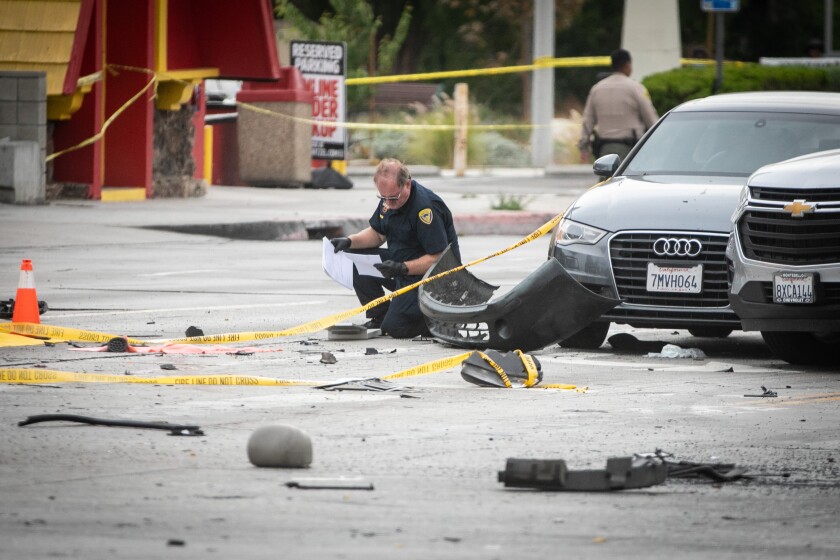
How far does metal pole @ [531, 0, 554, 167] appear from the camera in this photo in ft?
115

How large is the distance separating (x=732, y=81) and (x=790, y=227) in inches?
721

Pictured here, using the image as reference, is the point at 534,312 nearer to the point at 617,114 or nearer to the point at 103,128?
the point at 617,114

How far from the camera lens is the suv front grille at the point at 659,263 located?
11.1 m

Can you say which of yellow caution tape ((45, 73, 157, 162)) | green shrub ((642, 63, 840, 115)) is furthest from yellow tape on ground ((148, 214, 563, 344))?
green shrub ((642, 63, 840, 115))

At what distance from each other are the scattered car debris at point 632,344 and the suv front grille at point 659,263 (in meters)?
0.62

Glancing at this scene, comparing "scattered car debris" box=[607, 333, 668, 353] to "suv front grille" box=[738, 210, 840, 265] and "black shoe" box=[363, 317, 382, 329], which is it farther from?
"black shoe" box=[363, 317, 382, 329]

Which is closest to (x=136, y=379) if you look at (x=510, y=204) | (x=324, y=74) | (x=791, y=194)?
(x=791, y=194)

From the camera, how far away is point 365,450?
24.9ft

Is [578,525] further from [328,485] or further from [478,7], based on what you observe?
[478,7]

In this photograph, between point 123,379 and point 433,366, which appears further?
point 433,366

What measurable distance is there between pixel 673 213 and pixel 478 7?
3867 centimetres

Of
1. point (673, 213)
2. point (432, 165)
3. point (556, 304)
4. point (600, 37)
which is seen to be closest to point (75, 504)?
point (556, 304)

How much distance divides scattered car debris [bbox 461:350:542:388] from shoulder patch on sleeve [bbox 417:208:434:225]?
2.28 meters

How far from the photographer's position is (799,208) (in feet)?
34.0
